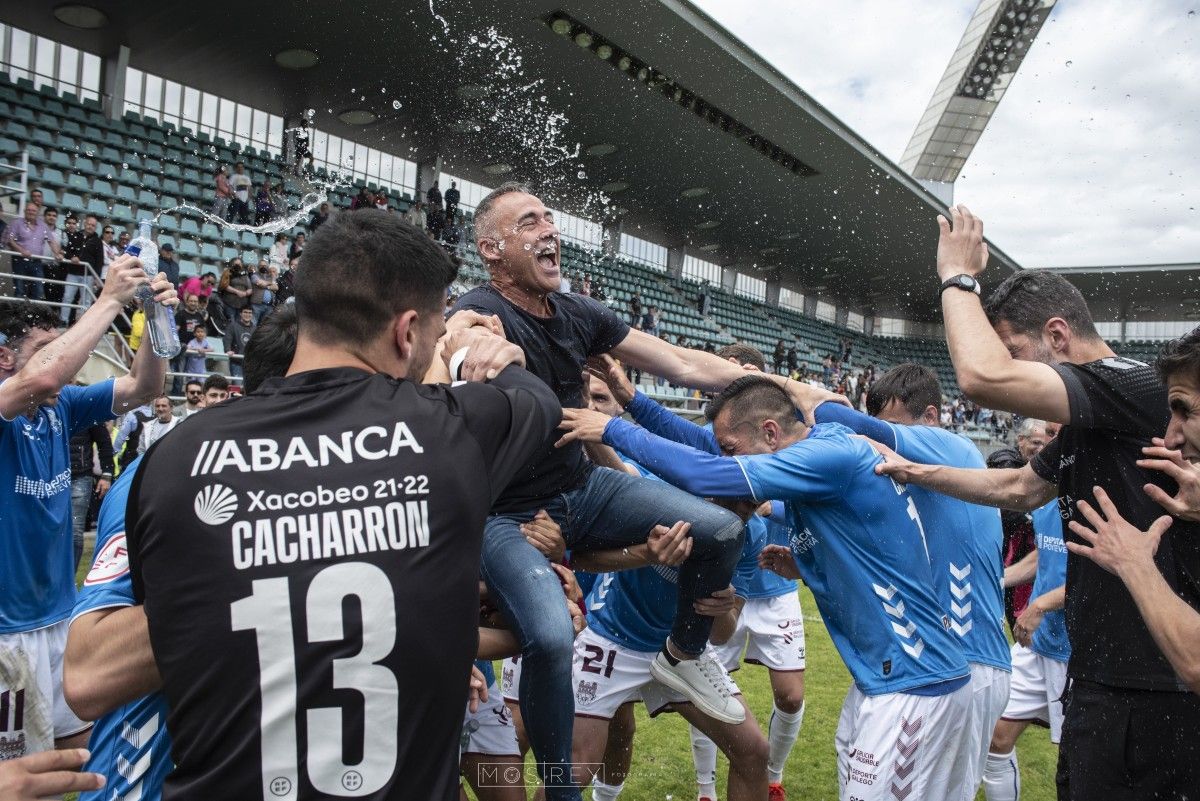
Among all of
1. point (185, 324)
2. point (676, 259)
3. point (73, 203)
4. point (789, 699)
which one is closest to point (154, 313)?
point (789, 699)

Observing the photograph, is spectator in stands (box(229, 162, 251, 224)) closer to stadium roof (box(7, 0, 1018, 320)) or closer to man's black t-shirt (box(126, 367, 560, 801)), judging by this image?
stadium roof (box(7, 0, 1018, 320))

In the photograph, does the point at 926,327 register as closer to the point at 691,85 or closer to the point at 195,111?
the point at 691,85

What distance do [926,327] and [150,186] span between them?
42109 mm

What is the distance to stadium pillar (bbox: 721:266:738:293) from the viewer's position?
123ft

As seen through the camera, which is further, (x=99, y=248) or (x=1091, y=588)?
(x=99, y=248)

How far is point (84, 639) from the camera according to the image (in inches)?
74.2

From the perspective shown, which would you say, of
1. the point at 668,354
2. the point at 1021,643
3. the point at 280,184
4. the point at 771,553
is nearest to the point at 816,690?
the point at 1021,643

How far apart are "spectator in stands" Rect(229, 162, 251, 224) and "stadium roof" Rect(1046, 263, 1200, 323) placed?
2890 cm

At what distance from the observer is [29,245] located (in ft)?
38.9

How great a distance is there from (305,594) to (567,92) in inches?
747

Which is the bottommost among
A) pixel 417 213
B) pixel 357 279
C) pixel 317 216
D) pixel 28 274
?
pixel 357 279

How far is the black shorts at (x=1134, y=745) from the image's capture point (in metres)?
2.67

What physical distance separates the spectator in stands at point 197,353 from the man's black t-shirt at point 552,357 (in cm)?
1006

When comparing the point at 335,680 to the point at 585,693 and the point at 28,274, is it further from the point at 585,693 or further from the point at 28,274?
the point at 28,274
